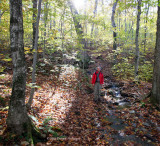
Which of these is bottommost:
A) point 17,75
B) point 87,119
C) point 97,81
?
point 87,119

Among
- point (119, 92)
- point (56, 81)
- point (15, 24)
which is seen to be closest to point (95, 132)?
point (15, 24)

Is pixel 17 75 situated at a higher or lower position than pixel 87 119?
higher

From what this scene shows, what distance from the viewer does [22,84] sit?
327cm

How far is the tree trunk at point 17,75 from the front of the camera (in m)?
3.01

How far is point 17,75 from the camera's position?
317cm

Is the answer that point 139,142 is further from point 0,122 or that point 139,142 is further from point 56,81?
point 56,81

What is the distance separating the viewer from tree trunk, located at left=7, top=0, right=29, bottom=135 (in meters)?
3.01

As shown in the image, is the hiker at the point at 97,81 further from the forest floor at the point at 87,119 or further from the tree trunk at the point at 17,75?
the tree trunk at the point at 17,75

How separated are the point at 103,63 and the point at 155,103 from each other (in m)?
13.3

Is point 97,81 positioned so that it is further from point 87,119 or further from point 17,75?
point 17,75

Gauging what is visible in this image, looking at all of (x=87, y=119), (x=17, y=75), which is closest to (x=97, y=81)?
(x=87, y=119)

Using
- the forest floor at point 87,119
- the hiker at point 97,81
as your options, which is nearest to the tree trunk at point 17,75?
the forest floor at point 87,119

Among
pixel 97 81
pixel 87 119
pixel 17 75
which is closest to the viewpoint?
pixel 17 75

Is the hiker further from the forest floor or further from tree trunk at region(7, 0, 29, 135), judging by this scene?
tree trunk at region(7, 0, 29, 135)
